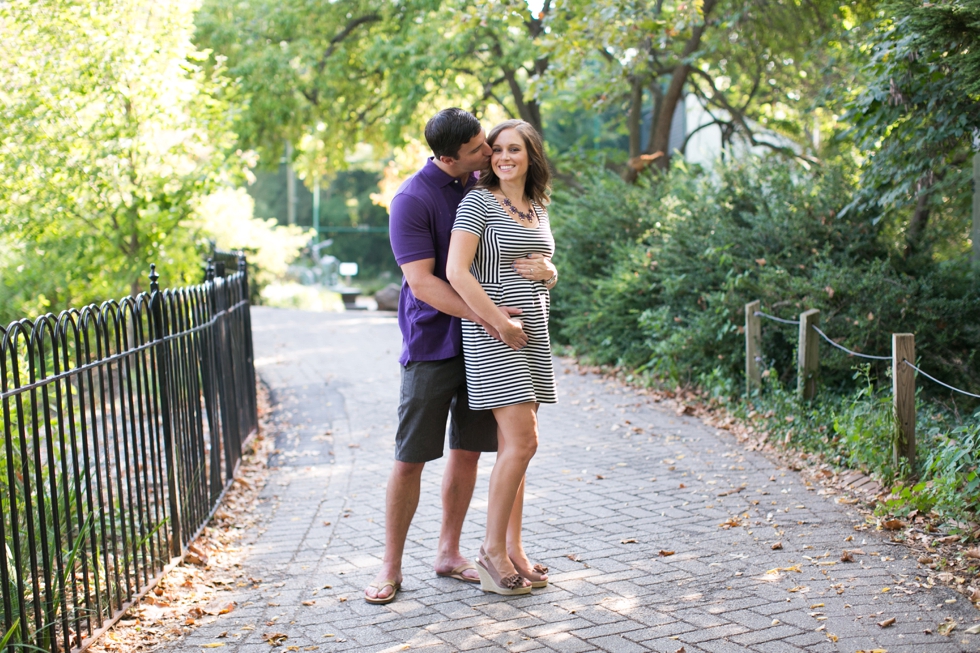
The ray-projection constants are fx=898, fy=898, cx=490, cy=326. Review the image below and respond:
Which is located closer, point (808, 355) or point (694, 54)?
point (808, 355)

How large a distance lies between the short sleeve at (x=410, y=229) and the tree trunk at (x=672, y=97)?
1022 cm

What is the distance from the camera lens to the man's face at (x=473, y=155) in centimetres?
367

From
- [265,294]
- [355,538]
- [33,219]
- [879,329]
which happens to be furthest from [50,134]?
[265,294]

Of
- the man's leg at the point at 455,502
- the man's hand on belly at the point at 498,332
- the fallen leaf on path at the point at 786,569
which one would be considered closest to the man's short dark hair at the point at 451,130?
the man's hand on belly at the point at 498,332

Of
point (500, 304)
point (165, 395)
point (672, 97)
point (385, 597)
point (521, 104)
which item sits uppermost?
point (521, 104)

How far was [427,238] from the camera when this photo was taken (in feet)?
12.0

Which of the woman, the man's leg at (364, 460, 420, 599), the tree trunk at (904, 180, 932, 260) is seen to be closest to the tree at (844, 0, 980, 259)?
the tree trunk at (904, 180, 932, 260)

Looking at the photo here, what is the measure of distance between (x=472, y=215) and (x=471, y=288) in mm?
305

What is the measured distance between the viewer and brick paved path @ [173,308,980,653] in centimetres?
345

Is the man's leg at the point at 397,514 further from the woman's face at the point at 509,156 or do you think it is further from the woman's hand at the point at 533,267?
the woman's face at the point at 509,156

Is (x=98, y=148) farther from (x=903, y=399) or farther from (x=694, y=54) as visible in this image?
(x=694, y=54)

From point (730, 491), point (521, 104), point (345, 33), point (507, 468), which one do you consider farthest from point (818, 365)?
point (345, 33)

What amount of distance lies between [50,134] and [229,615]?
611 cm

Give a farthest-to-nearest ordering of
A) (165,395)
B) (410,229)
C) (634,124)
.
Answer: (634,124) < (165,395) < (410,229)
